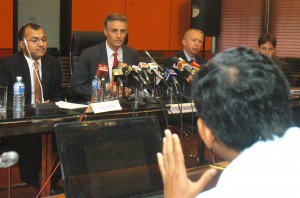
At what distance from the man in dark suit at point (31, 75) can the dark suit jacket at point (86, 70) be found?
130mm

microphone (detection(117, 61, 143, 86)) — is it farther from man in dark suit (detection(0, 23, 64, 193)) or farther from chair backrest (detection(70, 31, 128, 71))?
chair backrest (detection(70, 31, 128, 71))

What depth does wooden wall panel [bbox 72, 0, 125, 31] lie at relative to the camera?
6375 millimetres

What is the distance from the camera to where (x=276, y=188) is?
0.87m

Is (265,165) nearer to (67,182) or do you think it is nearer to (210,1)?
(67,182)

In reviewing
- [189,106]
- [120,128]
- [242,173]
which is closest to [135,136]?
[120,128]

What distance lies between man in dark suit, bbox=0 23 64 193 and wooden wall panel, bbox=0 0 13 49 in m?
2.27

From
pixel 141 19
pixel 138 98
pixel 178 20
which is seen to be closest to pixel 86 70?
pixel 138 98

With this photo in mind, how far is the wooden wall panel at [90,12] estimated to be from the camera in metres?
6.38

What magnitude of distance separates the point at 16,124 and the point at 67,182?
3.73ft

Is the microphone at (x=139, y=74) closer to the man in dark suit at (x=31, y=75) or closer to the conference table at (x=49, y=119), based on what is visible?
the conference table at (x=49, y=119)

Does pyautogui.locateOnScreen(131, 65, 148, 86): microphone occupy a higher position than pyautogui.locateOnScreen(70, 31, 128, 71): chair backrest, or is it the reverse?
pyautogui.locateOnScreen(70, 31, 128, 71): chair backrest

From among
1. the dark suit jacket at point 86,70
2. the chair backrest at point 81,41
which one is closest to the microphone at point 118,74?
the dark suit jacket at point 86,70

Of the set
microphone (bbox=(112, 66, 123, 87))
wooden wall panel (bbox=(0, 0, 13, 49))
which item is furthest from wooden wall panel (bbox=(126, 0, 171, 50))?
microphone (bbox=(112, 66, 123, 87))

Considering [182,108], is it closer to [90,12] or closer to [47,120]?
[47,120]
